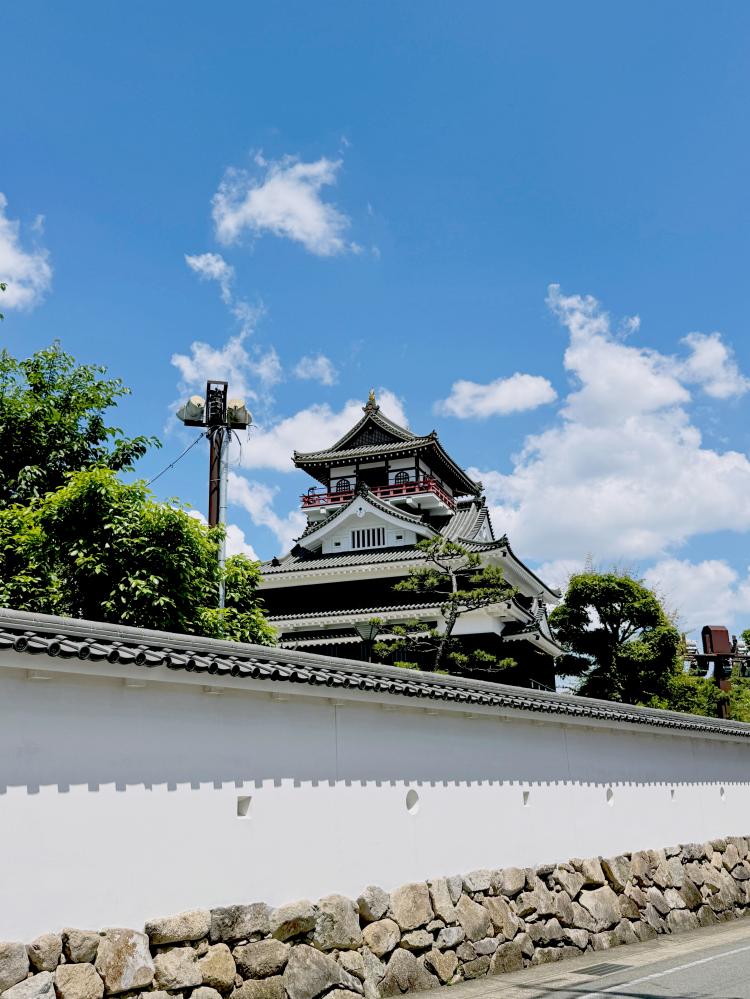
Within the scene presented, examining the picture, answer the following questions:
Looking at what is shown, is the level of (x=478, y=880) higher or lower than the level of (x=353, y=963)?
higher

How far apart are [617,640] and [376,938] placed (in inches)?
963

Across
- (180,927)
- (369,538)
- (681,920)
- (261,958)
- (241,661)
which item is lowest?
(681,920)

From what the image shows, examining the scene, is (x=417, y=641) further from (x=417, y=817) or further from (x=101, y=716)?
(x=101, y=716)

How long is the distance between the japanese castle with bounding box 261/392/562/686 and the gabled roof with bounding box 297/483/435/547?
4 cm

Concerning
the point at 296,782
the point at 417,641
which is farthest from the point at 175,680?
the point at 417,641

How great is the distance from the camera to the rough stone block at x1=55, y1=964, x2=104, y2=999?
6152 millimetres

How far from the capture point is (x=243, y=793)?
8.02m

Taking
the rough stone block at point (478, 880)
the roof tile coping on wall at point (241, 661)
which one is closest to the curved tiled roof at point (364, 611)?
the roof tile coping on wall at point (241, 661)

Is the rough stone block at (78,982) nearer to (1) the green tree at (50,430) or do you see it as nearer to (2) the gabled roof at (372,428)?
(1) the green tree at (50,430)

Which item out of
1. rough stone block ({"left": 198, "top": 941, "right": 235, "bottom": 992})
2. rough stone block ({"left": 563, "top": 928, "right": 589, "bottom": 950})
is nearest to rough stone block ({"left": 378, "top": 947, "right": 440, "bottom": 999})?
rough stone block ({"left": 198, "top": 941, "right": 235, "bottom": 992})

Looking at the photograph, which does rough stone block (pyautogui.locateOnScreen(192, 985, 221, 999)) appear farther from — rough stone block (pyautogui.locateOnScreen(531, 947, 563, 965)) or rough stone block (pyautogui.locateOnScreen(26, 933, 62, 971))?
rough stone block (pyautogui.locateOnScreen(531, 947, 563, 965))

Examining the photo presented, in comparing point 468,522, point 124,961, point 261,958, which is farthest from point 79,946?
point 468,522

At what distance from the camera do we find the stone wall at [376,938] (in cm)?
645

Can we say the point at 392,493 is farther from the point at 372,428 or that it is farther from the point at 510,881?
the point at 510,881
